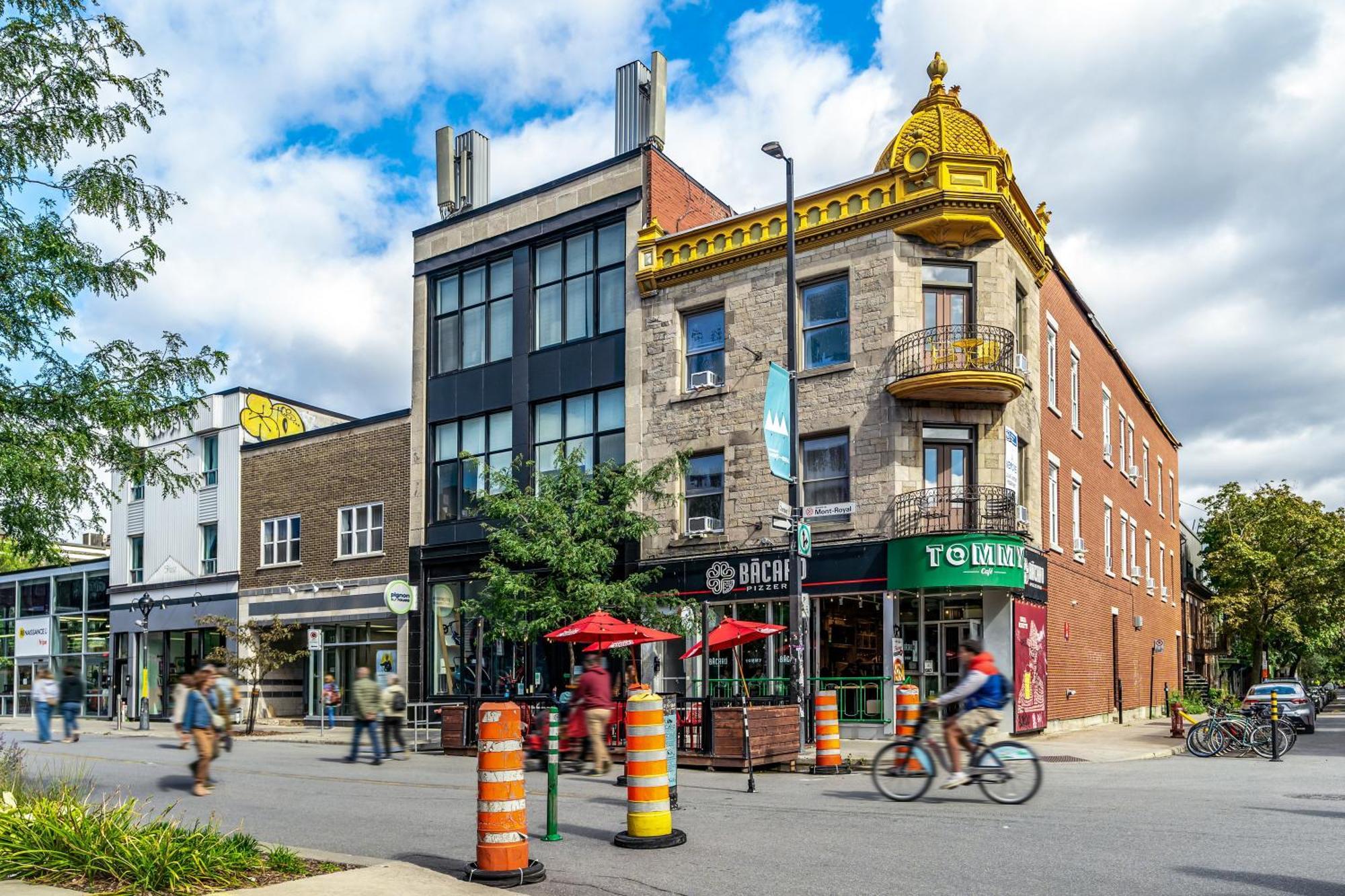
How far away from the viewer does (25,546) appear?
42.5 ft

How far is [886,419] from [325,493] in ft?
61.3

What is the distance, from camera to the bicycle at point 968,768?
13078mm

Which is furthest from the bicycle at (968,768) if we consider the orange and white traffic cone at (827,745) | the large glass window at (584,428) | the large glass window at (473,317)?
the large glass window at (473,317)

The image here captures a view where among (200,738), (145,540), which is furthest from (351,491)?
(200,738)

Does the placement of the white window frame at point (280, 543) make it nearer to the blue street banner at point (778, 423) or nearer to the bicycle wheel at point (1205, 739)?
the blue street banner at point (778, 423)

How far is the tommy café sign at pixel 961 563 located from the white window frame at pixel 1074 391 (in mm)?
7666

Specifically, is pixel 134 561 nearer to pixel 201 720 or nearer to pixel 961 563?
pixel 961 563

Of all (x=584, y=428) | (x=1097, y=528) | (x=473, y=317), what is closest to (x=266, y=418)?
(x=473, y=317)

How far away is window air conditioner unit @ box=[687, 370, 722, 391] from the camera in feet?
90.7

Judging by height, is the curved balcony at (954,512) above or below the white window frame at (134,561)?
above

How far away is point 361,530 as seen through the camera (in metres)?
35.2

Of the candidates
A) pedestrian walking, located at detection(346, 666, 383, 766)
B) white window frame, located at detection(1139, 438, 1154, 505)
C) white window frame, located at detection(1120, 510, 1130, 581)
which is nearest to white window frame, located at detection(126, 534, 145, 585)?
pedestrian walking, located at detection(346, 666, 383, 766)

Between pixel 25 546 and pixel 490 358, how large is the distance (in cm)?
1977

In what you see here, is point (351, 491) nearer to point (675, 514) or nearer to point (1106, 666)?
point (675, 514)
